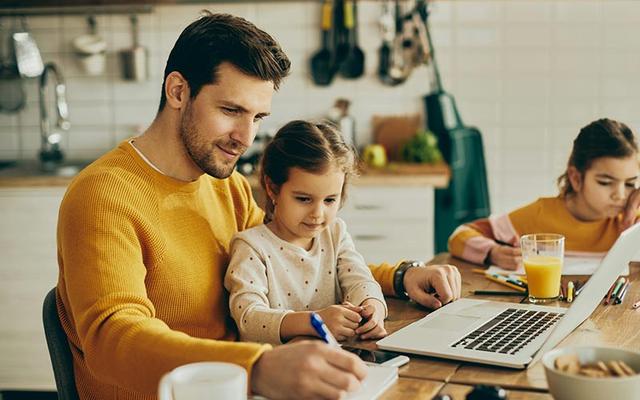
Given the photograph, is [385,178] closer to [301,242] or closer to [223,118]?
[301,242]

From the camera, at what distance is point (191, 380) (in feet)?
3.31

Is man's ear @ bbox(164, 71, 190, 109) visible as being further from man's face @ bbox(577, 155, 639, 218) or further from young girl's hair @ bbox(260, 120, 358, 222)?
man's face @ bbox(577, 155, 639, 218)

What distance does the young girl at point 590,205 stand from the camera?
2.33 m

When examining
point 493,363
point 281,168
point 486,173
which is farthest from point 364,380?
point 486,173

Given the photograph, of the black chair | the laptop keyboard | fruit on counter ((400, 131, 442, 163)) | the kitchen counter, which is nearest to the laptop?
the laptop keyboard

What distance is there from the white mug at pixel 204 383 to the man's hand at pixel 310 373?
0.11 meters

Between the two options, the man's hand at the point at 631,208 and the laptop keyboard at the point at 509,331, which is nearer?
the laptop keyboard at the point at 509,331

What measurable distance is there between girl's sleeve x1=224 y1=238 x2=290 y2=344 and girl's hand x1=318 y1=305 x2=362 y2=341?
0.27ft

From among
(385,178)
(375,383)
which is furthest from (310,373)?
(385,178)


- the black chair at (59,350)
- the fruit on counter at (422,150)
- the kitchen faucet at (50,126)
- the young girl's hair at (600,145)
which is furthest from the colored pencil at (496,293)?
the kitchen faucet at (50,126)

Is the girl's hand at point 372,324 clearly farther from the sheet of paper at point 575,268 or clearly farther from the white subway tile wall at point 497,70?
the white subway tile wall at point 497,70

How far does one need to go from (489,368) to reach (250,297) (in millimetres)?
503

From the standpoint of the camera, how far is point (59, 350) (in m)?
1.50

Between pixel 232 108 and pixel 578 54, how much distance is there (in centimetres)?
268
